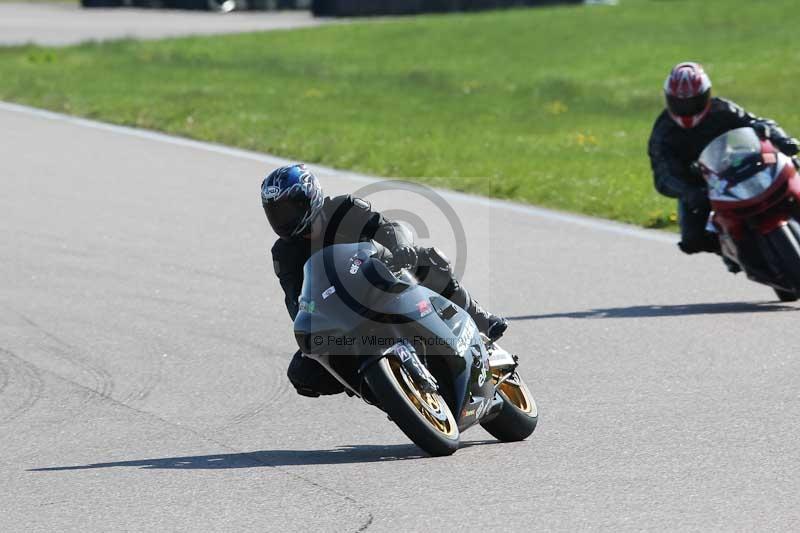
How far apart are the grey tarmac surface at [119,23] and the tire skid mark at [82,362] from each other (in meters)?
24.8

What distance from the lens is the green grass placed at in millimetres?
17969

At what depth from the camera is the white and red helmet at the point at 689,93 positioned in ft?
36.5

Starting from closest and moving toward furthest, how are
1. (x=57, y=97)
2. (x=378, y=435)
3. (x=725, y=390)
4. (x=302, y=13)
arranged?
(x=378, y=435), (x=725, y=390), (x=57, y=97), (x=302, y=13)

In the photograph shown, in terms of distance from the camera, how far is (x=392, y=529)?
5.88 metres

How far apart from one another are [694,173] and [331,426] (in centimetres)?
442

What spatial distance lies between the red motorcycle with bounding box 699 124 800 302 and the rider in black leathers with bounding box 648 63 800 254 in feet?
0.61

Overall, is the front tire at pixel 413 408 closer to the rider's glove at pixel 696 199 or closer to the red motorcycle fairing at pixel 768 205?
the red motorcycle fairing at pixel 768 205

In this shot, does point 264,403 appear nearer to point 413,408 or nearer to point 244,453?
point 244,453

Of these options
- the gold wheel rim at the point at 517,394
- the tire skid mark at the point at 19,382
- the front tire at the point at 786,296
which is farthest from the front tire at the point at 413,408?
the front tire at the point at 786,296

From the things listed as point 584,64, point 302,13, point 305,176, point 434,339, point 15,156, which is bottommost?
point 302,13

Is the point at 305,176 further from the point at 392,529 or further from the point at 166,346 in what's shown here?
the point at 166,346

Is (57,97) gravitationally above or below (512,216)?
below

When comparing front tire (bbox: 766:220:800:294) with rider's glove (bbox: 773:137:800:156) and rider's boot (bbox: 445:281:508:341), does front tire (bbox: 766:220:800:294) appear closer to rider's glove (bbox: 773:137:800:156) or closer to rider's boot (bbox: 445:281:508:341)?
rider's glove (bbox: 773:137:800:156)

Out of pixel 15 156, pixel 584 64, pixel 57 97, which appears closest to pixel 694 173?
pixel 15 156
